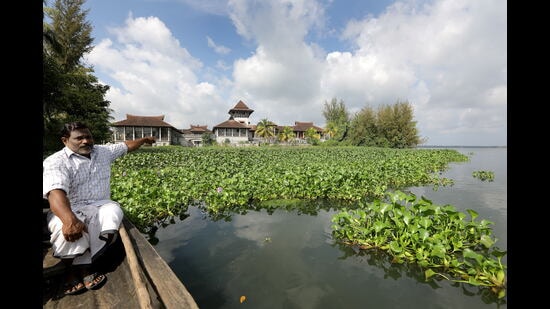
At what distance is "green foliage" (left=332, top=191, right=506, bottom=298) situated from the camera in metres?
2.94

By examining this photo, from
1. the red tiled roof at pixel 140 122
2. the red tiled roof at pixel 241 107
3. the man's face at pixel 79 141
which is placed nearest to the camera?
the man's face at pixel 79 141

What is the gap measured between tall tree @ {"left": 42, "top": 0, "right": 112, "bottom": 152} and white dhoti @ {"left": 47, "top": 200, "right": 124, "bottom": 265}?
8.67 m

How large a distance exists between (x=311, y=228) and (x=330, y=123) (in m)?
43.4

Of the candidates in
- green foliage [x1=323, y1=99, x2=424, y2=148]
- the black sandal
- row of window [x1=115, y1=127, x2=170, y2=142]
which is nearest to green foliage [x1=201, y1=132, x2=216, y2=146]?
row of window [x1=115, y1=127, x2=170, y2=142]

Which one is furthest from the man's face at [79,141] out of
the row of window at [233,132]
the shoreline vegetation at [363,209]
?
the row of window at [233,132]

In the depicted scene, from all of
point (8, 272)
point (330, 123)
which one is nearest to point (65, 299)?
point (8, 272)

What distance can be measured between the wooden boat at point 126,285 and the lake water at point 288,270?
1.12 metres

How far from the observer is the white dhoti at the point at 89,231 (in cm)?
203

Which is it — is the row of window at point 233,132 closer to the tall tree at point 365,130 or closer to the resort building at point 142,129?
the resort building at point 142,129

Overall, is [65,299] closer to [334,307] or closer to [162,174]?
[334,307]

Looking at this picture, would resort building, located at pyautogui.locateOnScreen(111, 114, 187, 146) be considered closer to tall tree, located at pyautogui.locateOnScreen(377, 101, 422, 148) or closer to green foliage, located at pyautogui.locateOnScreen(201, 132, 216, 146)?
green foliage, located at pyautogui.locateOnScreen(201, 132, 216, 146)
